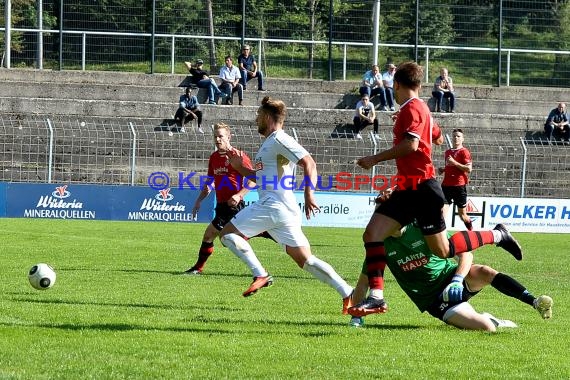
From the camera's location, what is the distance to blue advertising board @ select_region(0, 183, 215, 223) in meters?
27.6

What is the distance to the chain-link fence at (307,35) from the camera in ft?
111

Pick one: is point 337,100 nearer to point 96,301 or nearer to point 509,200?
point 509,200

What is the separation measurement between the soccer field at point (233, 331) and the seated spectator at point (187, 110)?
14.4m

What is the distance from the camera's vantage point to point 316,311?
10.3 metres

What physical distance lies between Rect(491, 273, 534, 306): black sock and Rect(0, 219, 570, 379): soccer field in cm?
30

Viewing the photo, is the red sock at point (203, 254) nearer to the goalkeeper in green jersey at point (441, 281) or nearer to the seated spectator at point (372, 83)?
the goalkeeper in green jersey at point (441, 281)

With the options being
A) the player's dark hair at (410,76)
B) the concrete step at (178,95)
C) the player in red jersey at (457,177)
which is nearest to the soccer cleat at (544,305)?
the player's dark hair at (410,76)

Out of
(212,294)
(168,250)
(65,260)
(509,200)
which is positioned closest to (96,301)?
(212,294)

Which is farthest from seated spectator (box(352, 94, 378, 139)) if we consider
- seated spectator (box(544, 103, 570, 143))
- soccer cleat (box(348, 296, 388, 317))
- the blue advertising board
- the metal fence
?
soccer cleat (box(348, 296, 388, 317))

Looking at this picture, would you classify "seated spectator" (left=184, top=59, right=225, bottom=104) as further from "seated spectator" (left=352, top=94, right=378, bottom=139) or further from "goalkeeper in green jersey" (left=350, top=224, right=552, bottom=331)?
"goalkeeper in green jersey" (left=350, top=224, right=552, bottom=331)

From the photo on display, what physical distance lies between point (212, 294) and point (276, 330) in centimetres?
315

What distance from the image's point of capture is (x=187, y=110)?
99.4 feet

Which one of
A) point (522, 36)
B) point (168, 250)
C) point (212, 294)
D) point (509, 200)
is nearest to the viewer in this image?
point (212, 294)

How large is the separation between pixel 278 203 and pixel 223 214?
208 inches
